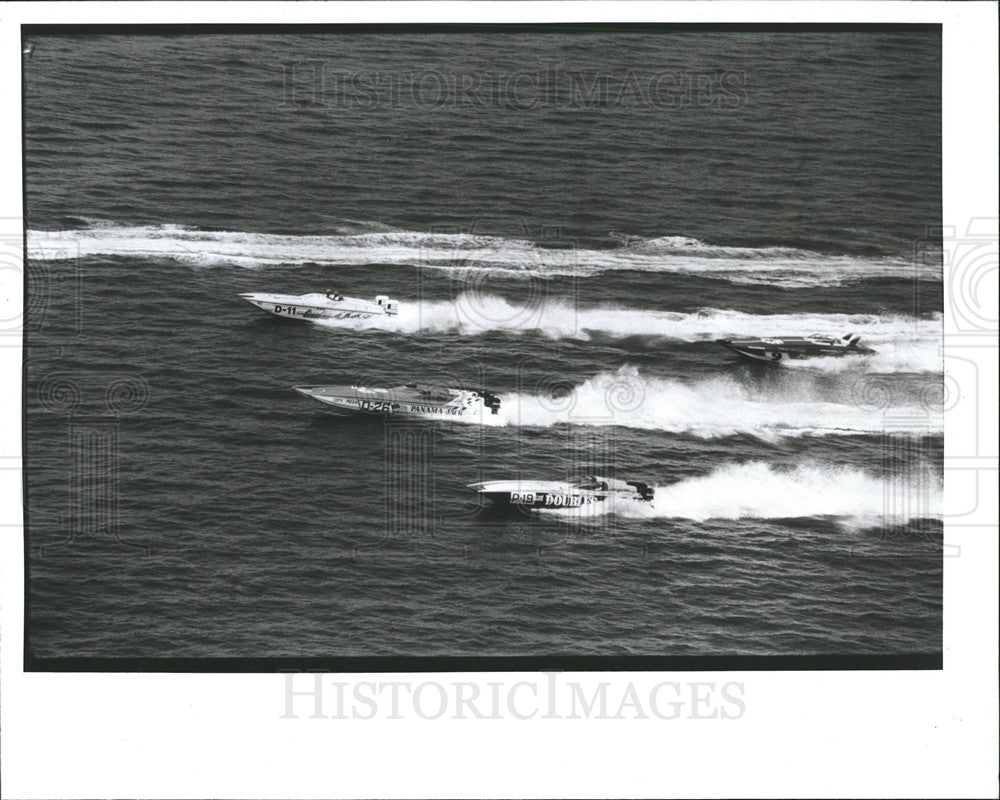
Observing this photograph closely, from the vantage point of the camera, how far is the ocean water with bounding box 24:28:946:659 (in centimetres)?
819

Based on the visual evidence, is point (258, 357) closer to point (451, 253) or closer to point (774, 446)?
point (451, 253)

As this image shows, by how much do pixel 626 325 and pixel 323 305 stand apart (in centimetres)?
256

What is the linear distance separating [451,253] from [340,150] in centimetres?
127

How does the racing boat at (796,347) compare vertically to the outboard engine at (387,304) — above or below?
below

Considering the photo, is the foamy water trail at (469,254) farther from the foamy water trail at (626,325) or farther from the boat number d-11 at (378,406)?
the boat number d-11 at (378,406)

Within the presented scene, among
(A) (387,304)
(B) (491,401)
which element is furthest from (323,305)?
(B) (491,401)

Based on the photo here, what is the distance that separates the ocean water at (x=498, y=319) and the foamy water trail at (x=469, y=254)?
0.03 metres

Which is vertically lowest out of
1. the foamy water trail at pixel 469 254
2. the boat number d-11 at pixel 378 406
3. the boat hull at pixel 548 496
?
the boat hull at pixel 548 496

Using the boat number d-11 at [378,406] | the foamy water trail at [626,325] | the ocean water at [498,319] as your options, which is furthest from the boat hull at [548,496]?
the foamy water trail at [626,325]

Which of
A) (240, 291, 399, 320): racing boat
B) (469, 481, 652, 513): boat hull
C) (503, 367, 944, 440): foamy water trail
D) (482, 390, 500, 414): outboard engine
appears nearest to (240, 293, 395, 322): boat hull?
(240, 291, 399, 320): racing boat

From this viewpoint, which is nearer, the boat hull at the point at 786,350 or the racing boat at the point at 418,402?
the racing boat at the point at 418,402

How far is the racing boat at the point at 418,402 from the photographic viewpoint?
324 inches

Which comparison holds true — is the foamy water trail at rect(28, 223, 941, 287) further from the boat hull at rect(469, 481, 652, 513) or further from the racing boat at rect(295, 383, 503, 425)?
the boat hull at rect(469, 481, 652, 513)

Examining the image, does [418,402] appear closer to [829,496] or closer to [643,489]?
[643,489]
